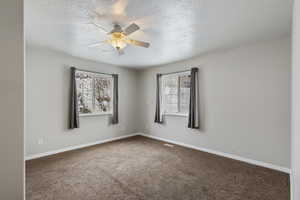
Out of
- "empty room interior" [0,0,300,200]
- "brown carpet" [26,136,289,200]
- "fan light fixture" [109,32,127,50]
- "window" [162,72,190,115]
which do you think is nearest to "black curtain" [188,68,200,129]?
"empty room interior" [0,0,300,200]

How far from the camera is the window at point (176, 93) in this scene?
164 inches

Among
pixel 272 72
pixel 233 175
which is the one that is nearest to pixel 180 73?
pixel 272 72

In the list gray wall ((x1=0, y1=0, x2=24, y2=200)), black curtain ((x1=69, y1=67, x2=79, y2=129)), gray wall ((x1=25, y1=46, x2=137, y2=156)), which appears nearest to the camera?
gray wall ((x1=0, y1=0, x2=24, y2=200))

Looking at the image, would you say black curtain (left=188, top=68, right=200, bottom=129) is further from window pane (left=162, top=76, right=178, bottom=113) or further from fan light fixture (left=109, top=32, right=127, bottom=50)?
fan light fixture (left=109, top=32, right=127, bottom=50)

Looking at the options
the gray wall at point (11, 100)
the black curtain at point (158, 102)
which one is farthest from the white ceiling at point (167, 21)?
the black curtain at point (158, 102)

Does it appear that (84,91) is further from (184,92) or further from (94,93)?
(184,92)

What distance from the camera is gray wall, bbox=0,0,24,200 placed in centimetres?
96

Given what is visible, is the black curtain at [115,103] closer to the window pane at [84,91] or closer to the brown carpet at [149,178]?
the window pane at [84,91]

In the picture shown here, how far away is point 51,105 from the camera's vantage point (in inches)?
133

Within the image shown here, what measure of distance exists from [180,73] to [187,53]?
0.76m

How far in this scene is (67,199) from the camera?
186 centimetres

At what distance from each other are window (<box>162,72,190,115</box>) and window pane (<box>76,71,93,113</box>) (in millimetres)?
2240

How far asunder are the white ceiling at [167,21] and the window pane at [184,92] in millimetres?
1186

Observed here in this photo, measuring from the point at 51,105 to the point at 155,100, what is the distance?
293 cm
